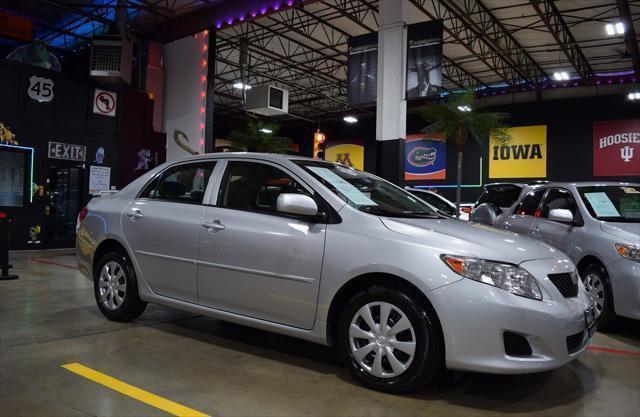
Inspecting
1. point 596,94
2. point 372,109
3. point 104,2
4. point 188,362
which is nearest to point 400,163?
point 188,362

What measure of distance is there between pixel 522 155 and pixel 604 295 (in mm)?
17646

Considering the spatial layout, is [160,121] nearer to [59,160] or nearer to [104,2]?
[59,160]

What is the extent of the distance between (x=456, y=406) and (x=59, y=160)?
37.2 feet

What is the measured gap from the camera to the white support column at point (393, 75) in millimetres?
9289

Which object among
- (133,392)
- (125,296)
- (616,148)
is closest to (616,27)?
(616,148)

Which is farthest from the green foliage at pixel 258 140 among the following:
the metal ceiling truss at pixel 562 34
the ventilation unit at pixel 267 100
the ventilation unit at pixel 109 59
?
the metal ceiling truss at pixel 562 34

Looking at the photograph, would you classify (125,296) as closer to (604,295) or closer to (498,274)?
(498,274)

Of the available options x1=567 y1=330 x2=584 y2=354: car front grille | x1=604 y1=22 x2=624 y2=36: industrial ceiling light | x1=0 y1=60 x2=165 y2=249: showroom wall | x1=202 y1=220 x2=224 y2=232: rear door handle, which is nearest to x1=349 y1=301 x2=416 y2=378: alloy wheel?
x1=567 y1=330 x2=584 y2=354: car front grille

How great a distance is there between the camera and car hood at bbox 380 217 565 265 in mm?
2846

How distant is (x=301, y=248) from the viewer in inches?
127

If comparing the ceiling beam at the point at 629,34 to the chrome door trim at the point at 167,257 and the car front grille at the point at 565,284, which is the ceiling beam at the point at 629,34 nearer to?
the car front grille at the point at 565,284

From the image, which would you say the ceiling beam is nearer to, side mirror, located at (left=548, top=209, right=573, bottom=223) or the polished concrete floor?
side mirror, located at (left=548, top=209, right=573, bottom=223)

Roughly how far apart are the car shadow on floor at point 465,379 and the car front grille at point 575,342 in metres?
0.32

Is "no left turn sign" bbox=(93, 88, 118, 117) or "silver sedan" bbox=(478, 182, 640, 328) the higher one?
"no left turn sign" bbox=(93, 88, 118, 117)
